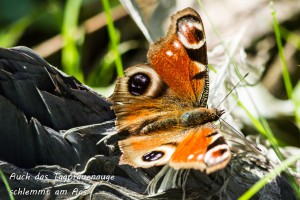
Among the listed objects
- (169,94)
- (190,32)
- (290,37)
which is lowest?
(290,37)

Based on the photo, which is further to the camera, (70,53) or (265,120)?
(70,53)

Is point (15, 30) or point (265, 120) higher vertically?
A: point (15, 30)

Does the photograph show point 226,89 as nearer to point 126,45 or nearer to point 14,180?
point 14,180

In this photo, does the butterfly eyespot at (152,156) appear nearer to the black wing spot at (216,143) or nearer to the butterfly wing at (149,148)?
the butterfly wing at (149,148)

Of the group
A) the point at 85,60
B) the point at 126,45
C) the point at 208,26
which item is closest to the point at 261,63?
the point at 208,26

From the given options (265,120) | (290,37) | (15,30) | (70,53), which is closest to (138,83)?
(265,120)

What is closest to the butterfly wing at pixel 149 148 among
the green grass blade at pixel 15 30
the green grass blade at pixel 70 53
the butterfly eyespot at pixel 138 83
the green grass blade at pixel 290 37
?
the butterfly eyespot at pixel 138 83

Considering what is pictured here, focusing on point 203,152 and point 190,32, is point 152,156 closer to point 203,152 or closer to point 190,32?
point 203,152
